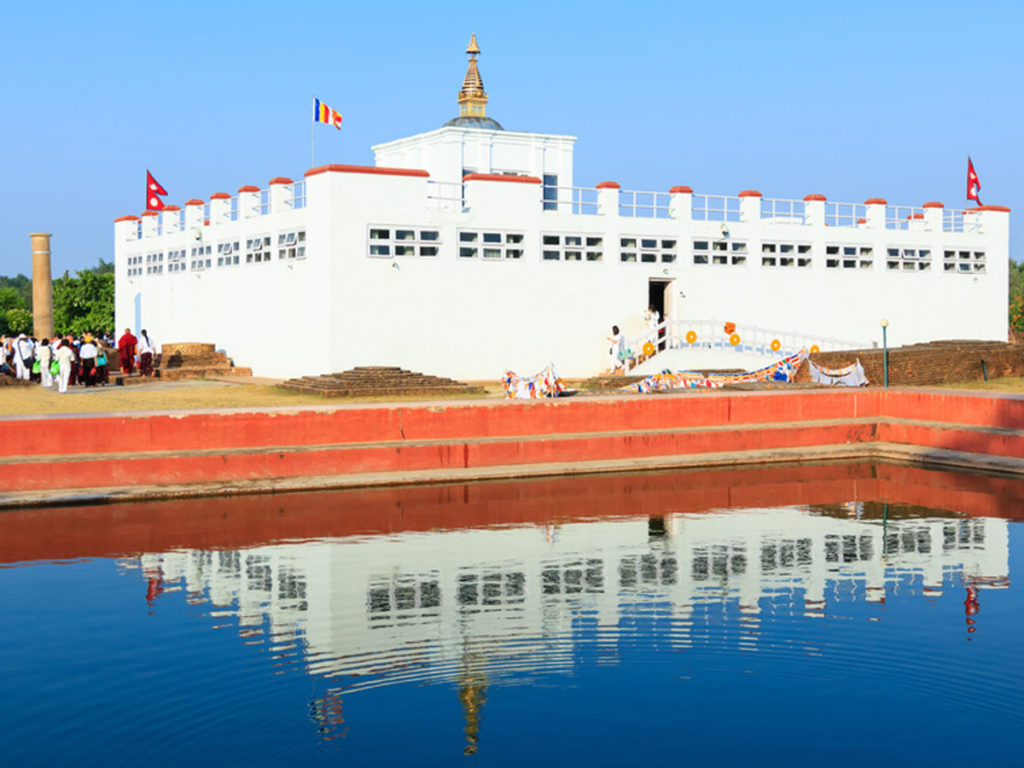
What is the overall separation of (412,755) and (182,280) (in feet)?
108

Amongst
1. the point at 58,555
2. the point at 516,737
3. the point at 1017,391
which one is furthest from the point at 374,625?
the point at 1017,391

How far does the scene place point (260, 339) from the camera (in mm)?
34781

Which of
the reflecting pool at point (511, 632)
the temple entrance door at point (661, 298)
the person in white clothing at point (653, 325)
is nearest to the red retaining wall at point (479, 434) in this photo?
the reflecting pool at point (511, 632)

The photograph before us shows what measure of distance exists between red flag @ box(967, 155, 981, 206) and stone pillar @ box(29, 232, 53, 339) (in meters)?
31.5

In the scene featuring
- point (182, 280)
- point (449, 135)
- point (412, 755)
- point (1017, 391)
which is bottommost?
point (412, 755)

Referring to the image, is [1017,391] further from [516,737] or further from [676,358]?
[516,737]

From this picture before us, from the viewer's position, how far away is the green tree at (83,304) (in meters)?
60.6

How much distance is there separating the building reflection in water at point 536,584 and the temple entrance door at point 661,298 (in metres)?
17.1

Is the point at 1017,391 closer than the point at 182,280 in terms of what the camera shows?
Yes

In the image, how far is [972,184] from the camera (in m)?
42.5

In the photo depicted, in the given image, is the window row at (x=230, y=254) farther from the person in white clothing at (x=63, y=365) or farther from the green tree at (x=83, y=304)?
the green tree at (x=83, y=304)

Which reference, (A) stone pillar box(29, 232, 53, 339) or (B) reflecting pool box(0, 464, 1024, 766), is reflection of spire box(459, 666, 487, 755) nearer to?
(B) reflecting pool box(0, 464, 1024, 766)

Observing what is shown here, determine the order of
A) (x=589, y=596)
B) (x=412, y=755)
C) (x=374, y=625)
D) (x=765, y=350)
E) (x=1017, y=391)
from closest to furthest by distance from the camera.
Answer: (x=412, y=755) < (x=374, y=625) < (x=589, y=596) < (x=1017, y=391) < (x=765, y=350)

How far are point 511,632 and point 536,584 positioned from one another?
2313 mm
